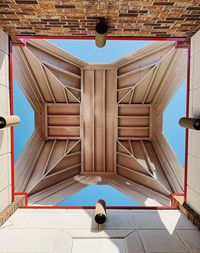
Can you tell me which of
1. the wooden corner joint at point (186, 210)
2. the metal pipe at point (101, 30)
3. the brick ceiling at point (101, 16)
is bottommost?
the wooden corner joint at point (186, 210)

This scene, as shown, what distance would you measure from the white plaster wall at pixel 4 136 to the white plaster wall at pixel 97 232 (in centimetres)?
67

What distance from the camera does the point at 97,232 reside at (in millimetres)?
5152

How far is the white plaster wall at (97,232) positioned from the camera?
4613mm

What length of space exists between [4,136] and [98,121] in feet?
24.4

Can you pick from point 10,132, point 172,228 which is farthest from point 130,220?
point 10,132

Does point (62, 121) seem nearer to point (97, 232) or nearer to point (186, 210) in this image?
point (97, 232)

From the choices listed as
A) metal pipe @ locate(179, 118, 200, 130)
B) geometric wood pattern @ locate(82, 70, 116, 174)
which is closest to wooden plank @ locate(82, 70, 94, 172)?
geometric wood pattern @ locate(82, 70, 116, 174)

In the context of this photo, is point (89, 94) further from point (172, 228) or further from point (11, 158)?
point (172, 228)

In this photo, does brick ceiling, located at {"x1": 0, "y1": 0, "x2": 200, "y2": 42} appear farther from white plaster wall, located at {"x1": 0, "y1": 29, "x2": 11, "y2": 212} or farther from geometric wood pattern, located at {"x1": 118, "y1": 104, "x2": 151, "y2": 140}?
geometric wood pattern, located at {"x1": 118, "y1": 104, "x2": 151, "y2": 140}

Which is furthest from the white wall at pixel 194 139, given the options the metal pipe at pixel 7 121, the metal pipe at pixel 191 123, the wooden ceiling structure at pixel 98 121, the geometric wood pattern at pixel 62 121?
the geometric wood pattern at pixel 62 121

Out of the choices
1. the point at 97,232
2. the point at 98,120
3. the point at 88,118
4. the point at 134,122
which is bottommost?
the point at 97,232

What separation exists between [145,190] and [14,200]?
233 inches

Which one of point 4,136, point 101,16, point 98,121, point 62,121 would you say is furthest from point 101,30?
point 62,121

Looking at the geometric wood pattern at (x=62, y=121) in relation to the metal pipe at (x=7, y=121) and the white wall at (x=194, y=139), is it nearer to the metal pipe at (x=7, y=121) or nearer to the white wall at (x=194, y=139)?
the metal pipe at (x=7, y=121)
